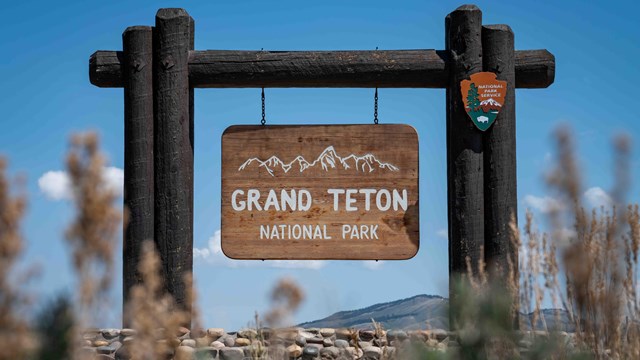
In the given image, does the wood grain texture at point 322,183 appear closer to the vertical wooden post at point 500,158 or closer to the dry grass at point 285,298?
the vertical wooden post at point 500,158

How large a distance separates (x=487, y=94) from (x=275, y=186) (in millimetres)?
2369

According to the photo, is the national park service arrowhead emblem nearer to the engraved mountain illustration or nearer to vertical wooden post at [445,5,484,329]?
vertical wooden post at [445,5,484,329]

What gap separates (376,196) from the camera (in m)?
8.03

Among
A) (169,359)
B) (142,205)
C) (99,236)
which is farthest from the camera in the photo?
(142,205)

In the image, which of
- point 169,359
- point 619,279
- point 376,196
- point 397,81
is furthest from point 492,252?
point 619,279

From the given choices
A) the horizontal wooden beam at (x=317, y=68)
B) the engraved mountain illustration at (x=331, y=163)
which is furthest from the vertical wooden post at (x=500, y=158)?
the engraved mountain illustration at (x=331, y=163)

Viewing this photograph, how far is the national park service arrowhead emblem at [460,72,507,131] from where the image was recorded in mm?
7707

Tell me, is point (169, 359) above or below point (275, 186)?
below

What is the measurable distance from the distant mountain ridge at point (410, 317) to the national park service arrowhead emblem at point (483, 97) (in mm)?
1871

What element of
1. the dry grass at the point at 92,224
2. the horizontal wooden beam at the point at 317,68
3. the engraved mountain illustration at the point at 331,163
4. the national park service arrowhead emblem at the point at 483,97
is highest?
the horizontal wooden beam at the point at 317,68

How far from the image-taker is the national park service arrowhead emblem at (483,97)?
7.71m

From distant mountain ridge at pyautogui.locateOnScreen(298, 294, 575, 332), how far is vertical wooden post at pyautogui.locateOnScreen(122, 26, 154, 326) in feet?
6.75

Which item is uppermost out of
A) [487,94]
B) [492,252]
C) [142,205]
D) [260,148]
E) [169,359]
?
[487,94]

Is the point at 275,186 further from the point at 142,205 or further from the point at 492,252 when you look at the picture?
the point at 492,252
